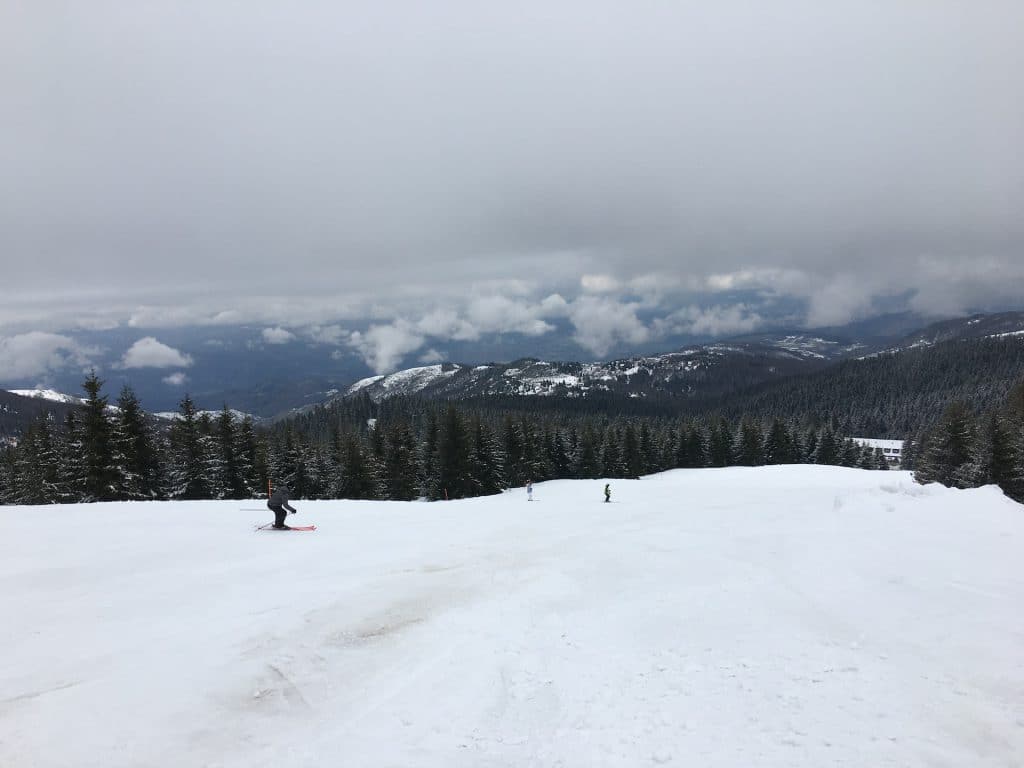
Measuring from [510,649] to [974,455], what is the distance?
183ft

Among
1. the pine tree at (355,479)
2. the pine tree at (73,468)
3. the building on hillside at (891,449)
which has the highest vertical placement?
the pine tree at (73,468)

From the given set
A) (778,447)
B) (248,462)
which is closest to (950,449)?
(778,447)

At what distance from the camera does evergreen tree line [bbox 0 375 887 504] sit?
118 ft

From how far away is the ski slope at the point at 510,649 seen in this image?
560 centimetres

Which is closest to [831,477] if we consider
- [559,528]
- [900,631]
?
[559,528]

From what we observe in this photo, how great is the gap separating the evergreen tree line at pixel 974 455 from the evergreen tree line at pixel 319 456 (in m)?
38.2

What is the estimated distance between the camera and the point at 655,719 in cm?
621

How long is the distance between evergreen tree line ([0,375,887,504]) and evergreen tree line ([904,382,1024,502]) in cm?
3818

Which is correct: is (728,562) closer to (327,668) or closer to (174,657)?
(327,668)

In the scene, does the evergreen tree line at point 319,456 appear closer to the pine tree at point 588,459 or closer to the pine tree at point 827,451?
the pine tree at point 588,459

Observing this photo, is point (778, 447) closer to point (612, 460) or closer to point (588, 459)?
point (612, 460)

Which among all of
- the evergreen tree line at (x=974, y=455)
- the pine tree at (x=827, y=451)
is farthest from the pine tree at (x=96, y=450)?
the pine tree at (x=827, y=451)

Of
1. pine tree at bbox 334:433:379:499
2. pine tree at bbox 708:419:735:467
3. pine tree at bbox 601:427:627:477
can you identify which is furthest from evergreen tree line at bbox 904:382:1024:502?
pine tree at bbox 334:433:379:499

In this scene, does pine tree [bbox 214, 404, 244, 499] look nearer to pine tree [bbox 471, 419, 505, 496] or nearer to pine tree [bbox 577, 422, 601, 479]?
pine tree [bbox 471, 419, 505, 496]
